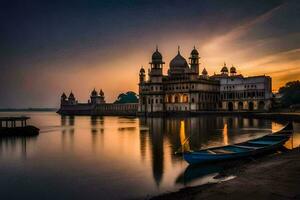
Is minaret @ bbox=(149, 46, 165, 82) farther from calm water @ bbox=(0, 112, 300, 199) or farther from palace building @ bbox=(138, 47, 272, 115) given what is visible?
calm water @ bbox=(0, 112, 300, 199)

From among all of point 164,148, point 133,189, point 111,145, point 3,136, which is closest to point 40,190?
point 133,189

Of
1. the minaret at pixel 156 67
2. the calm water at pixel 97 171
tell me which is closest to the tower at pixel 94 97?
the minaret at pixel 156 67

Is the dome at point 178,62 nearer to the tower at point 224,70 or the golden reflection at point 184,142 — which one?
the tower at point 224,70

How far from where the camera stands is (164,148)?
4128 cm

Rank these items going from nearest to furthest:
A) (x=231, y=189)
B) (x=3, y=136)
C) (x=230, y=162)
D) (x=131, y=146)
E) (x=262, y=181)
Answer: (x=231, y=189) → (x=262, y=181) → (x=230, y=162) → (x=131, y=146) → (x=3, y=136)

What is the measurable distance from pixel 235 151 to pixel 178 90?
9960 centimetres

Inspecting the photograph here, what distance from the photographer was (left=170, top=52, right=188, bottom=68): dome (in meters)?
141

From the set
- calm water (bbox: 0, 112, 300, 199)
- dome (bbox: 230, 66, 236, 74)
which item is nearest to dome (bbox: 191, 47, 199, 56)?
dome (bbox: 230, 66, 236, 74)

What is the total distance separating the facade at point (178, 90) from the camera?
413 ft

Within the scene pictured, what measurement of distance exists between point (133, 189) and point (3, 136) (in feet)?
146

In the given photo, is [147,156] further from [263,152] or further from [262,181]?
[262,181]

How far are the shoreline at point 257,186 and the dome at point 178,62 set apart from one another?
385 feet

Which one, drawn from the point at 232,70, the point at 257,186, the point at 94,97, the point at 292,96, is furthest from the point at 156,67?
the point at 257,186

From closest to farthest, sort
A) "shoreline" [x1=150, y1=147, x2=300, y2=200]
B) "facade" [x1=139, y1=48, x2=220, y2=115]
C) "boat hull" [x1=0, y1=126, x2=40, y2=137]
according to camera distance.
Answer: "shoreline" [x1=150, y1=147, x2=300, y2=200] < "boat hull" [x1=0, y1=126, x2=40, y2=137] < "facade" [x1=139, y1=48, x2=220, y2=115]
